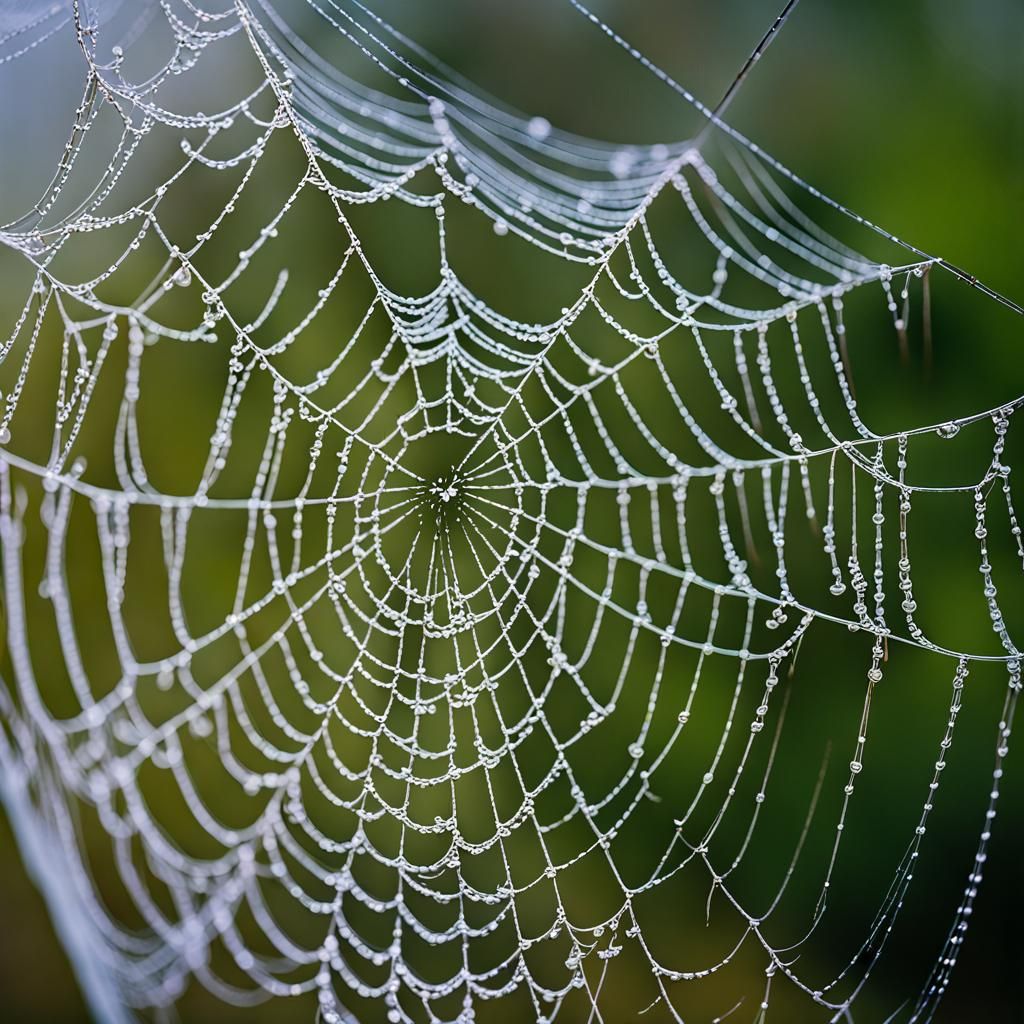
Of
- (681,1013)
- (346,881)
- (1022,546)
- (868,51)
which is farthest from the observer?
(681,1013)

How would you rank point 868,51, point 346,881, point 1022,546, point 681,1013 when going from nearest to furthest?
point 346,881
point 1022,546
point 868,51
point 681,1013

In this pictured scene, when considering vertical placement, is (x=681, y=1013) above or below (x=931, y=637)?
below

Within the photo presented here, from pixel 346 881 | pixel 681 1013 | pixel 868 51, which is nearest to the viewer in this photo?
pixel 346 881

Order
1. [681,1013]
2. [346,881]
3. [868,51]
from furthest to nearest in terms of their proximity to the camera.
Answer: [681,1013]
[868,51]
[346,881]

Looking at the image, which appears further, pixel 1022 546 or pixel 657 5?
pixel 657 5

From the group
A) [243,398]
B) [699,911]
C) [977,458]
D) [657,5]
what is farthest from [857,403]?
[243,398]

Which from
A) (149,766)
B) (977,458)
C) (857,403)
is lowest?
(149,766)

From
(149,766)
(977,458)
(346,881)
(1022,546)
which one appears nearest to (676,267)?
(977,458)

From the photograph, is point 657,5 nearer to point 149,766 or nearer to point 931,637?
point 931,637

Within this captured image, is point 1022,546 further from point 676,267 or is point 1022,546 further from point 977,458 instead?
point 676,267
